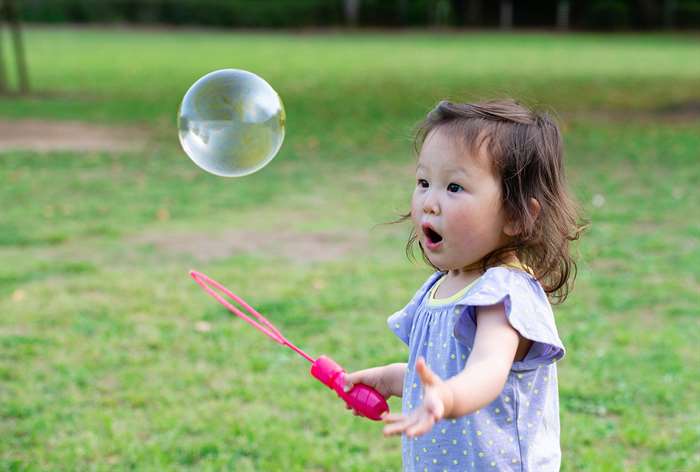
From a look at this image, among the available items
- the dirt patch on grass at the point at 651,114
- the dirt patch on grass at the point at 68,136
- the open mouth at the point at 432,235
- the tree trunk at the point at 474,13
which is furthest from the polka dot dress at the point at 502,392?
the tree trunk at the point at 474,13

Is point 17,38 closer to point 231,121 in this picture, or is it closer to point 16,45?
point 16,45

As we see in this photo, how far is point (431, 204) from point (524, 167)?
225 millimetres

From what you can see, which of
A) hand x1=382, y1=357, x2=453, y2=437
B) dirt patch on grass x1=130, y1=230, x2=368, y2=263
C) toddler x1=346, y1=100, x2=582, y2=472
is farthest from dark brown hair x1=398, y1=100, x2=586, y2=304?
dirt patch on grass x1=130, y1=230, x2=368, y2=263

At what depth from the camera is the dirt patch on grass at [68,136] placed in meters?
10.9

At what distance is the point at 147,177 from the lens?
29.4 ft

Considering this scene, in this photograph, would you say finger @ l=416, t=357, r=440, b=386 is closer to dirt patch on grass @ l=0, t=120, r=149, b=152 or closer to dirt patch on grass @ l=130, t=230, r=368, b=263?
dirt patch on grass @ l=130, t=230, r=368, b=263

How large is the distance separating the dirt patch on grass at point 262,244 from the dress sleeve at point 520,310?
4.18 m

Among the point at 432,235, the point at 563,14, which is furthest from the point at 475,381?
the point at 563,14

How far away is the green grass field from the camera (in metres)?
3.51

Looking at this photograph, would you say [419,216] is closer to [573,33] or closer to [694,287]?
[694,287]

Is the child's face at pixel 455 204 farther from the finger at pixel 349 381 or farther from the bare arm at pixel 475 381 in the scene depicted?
the finger at pixel 349 381

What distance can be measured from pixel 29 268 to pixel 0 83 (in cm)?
1200

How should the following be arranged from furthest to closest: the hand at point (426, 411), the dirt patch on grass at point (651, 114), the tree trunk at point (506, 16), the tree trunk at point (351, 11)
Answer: the tree trunk at point (506, 16) < the tree trunk at point (351, 11) < the dirt patch on grass at point (651, 114) < the hand at point (426, 411)

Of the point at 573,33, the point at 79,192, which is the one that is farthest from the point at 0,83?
the point at 573,33
